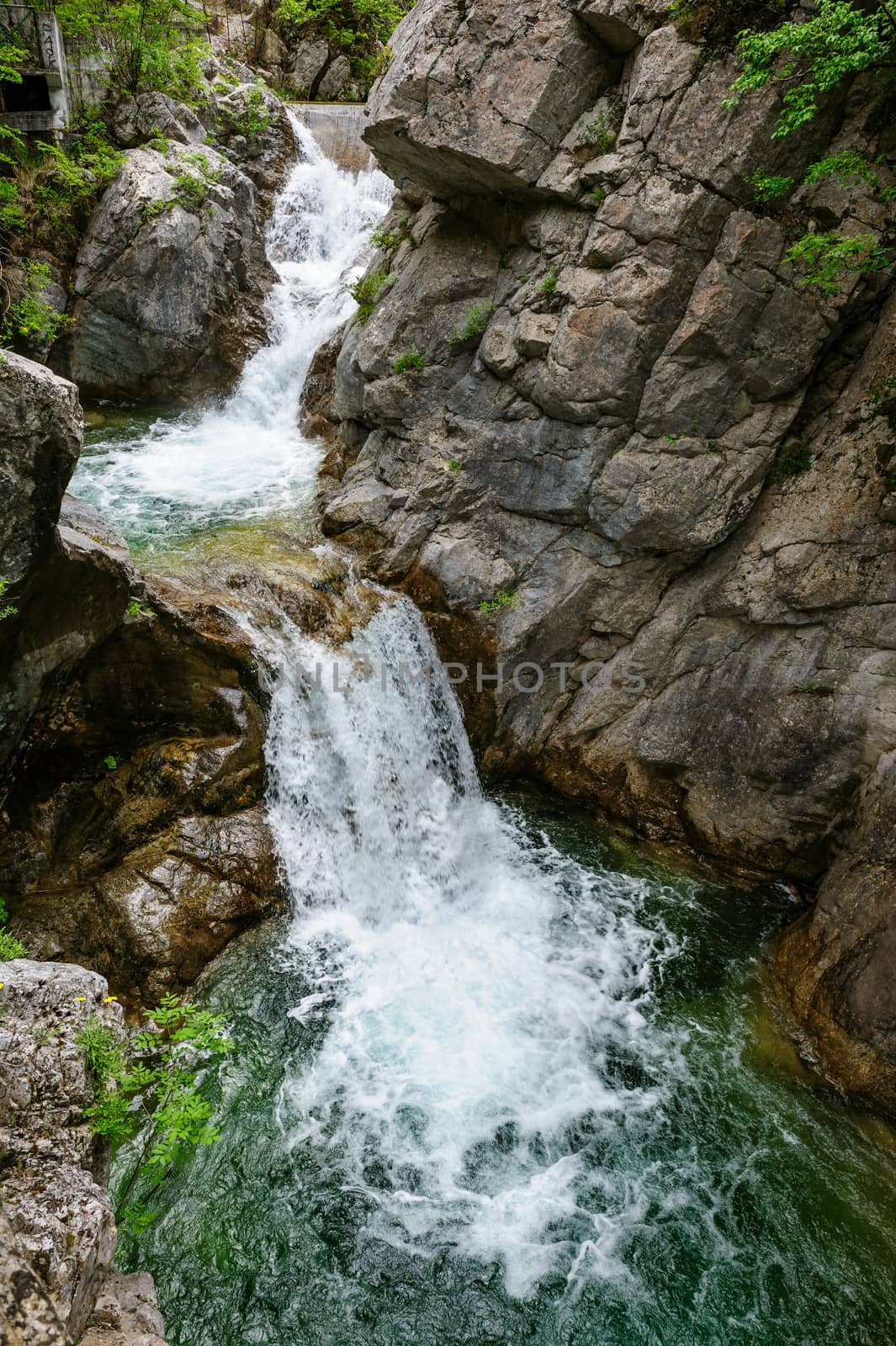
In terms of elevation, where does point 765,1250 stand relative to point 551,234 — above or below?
below

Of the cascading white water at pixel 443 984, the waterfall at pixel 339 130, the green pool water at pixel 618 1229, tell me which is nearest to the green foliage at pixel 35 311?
the waterfall at pixel 339 130

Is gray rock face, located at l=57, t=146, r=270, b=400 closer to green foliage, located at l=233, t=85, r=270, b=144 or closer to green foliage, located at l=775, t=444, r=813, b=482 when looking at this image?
green foliage, located at l=233, t=85, r=270, b=144

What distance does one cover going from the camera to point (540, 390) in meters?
9.02

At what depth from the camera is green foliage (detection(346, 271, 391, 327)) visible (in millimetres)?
11092

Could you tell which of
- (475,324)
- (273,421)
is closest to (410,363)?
(475,324)

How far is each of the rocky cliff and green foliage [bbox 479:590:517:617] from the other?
0.05m

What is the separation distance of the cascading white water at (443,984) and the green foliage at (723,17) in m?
7.11

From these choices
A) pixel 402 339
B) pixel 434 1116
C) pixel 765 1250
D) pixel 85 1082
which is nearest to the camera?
pixel 85 1082

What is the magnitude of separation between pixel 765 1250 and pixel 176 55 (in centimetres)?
2087

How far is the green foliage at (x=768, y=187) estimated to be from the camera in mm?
7262

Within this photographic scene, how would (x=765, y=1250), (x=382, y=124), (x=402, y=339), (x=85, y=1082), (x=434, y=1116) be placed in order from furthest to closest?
(x=402, y=339), (x=382, y=124), (x=434, y=1116), (x=765, y=1250), (x=85, y=1082)

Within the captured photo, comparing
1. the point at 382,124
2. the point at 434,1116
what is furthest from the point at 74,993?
the point at 382,124

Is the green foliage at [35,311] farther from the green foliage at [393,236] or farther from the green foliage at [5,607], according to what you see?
the green foliage at [5,607]

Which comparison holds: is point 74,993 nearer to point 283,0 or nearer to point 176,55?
point 176,55
